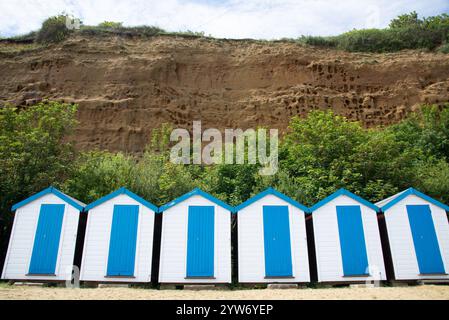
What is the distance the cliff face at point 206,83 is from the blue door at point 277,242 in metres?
12.6

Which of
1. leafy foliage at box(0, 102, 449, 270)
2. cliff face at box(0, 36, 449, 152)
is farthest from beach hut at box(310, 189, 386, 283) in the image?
cliff face at box(0, 36, 449, 152)

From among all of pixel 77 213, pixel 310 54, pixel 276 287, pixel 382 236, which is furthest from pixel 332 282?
pixel 310 54

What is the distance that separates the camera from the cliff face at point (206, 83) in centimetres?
2303

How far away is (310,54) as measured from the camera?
26641 mm

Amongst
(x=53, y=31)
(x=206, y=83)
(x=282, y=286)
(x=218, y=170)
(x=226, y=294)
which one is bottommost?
(x=226, y=294)

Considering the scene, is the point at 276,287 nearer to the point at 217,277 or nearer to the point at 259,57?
the point at 217,277

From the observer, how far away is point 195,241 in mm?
10609

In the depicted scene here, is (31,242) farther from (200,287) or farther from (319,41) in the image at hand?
(319,41)

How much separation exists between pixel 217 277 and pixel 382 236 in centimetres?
507

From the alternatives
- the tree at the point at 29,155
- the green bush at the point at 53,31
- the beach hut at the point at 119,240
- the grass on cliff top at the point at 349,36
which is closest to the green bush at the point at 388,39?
the grass on cliff top at the point at 349,36

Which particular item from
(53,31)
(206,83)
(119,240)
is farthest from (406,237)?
(53,31)

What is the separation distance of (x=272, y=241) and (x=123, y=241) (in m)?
4.00

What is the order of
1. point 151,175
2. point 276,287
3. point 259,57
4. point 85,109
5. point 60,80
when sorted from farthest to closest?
1. point 259,57
2. point 60,80
3. point 85,109
4. point 151,175
5. point 276,287

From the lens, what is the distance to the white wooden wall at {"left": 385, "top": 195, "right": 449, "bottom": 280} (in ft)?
34.8
